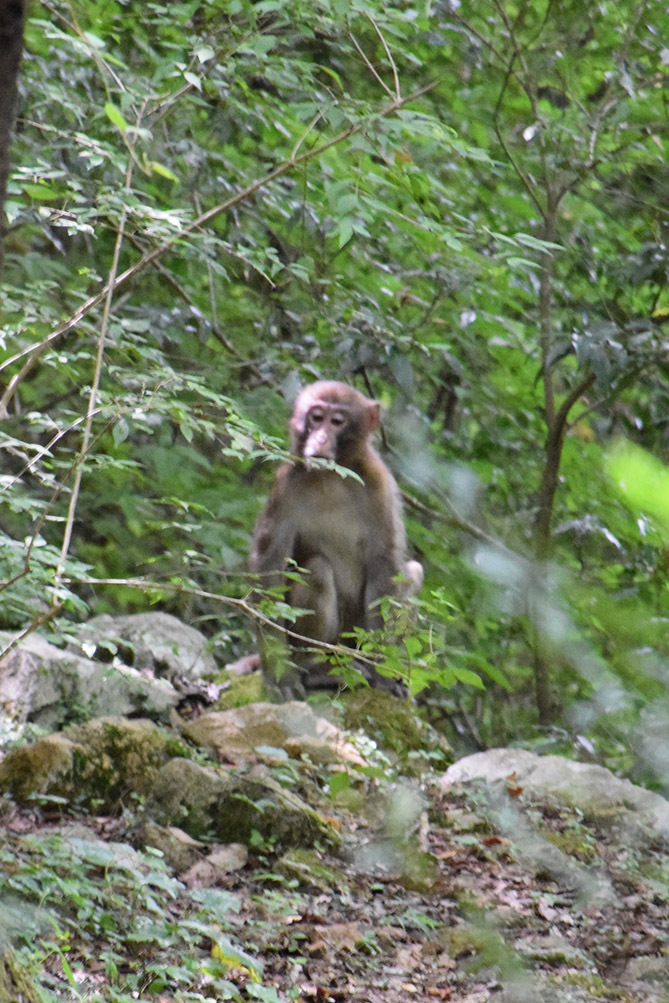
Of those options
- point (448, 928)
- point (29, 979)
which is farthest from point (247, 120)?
point (29, 979)

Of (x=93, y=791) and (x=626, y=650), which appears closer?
(x=626, y=650)

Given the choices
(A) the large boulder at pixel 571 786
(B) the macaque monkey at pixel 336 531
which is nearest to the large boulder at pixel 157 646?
(B) the macaque monkey at pixel 336 531

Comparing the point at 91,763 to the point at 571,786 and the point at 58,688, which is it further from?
the point at 571,786

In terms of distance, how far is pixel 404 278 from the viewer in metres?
7.14

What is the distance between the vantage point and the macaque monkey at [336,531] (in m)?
6.54

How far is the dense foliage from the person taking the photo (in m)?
4.96

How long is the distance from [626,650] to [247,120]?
4.74 m

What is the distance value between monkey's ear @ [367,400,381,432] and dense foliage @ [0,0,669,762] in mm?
140

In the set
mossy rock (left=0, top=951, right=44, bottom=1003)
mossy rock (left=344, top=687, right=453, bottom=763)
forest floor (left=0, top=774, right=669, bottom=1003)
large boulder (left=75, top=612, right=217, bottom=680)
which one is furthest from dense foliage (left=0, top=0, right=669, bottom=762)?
mossy rock (left=0, top=951, right=44, bottom=1003)

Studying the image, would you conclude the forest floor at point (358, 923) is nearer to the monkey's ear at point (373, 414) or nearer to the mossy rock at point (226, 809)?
the mossy rock at point (226, 809)

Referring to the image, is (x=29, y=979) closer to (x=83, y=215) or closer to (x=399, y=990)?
(x=399, y=990)

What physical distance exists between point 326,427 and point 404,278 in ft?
4.42

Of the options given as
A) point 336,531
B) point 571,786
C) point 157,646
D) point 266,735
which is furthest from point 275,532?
point 571,786

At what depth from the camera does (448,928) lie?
3.79 metres
